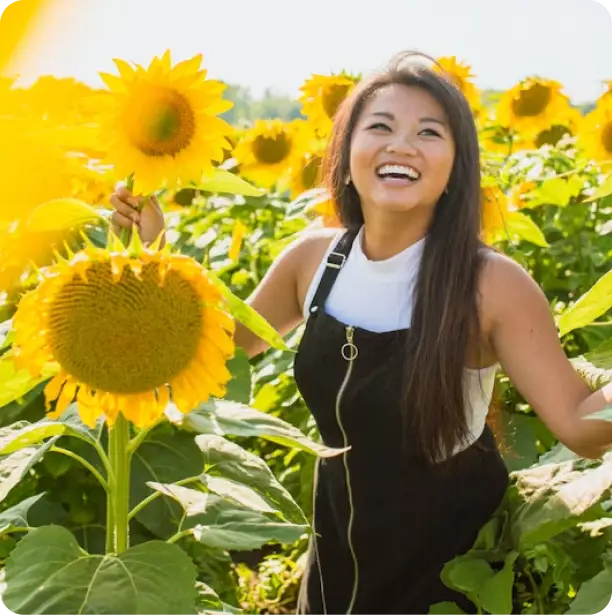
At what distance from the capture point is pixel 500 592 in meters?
1.33

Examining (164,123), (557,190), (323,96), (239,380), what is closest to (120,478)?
(239,380)

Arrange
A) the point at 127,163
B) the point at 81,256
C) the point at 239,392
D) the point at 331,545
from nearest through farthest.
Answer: the point at 81,256, the point at 127,163, the point at 239,392, the point at 331,545

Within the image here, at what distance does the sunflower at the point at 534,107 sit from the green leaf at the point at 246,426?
7.70ft

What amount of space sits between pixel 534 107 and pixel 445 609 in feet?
7.06

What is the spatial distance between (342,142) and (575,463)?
0.63 m

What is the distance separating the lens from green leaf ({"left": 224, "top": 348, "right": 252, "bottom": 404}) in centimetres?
137

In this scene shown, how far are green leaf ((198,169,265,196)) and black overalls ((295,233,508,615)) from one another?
0.36 meters

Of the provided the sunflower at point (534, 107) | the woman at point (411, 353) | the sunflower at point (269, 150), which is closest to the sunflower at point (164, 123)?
the woman at point (411, 353)

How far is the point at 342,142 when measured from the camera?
1669mm

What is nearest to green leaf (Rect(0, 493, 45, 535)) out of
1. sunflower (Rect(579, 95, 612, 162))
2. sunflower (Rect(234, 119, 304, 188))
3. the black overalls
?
the black overalls

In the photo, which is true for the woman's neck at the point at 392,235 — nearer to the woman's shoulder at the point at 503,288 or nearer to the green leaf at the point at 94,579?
the woman's shoulder at the point at 503,288

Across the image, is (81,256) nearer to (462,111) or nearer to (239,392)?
(239,392)

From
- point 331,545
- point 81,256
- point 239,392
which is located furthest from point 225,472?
point 331,545

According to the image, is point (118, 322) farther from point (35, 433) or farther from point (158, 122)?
point (158, 122)
